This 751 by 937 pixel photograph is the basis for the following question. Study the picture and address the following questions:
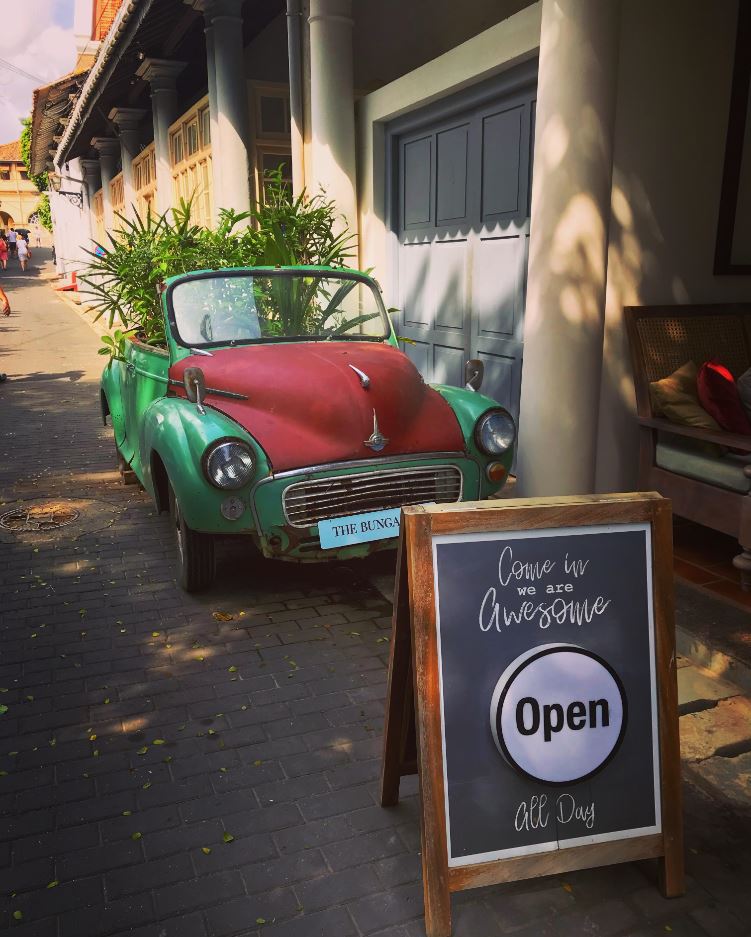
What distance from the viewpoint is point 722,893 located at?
2.31 meters

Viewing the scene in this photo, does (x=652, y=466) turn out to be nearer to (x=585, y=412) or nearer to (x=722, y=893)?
(x=585, y=412)

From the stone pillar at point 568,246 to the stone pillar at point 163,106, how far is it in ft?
31.7

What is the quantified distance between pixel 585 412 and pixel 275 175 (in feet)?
19.1

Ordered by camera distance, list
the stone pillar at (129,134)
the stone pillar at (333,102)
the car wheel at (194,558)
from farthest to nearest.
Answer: the stone pillar at (129,134) < the stone pillar at (333,102) < the car wheel at (194,558)

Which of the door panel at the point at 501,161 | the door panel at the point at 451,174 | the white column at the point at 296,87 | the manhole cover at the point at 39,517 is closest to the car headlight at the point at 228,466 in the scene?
the manhole cover at the point at 39,517

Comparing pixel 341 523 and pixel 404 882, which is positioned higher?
pixel 341 523

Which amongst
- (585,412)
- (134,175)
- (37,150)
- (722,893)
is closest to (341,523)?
(585,412)

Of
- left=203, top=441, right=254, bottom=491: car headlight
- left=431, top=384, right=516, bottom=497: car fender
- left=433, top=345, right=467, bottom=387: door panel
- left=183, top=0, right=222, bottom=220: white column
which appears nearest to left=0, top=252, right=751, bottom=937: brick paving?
left=203, top=441, right=254, bottom=491: car headlight

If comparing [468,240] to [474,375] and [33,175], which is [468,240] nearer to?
[474,375]

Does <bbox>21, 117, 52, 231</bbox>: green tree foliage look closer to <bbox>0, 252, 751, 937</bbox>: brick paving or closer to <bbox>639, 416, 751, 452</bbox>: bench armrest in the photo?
<bbox>0, 252, 751, 937</bbox>: brick paving

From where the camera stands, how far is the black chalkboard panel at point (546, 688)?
2178 millimetres

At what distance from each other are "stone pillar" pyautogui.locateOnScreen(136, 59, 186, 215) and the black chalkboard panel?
12.1 m

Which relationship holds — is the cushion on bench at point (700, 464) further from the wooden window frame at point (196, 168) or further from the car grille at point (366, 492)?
the wooden window frame at point (196, 168)

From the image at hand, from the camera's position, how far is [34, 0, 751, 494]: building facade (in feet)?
14.8
